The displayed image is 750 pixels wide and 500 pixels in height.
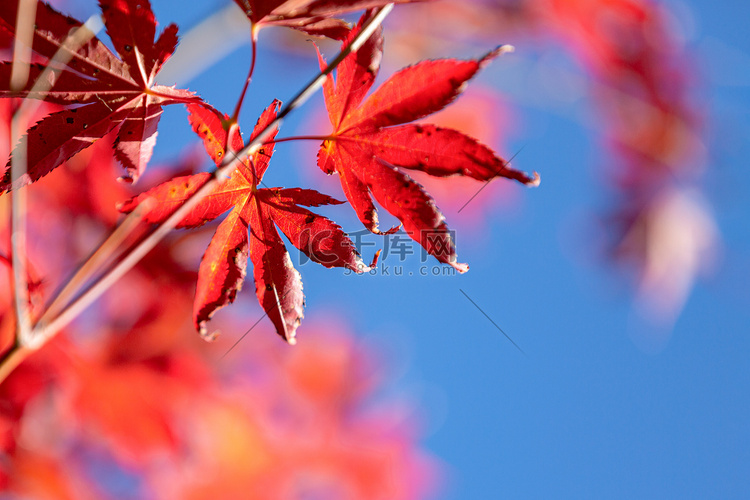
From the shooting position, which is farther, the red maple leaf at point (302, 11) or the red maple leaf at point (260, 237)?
the red maple leaf at point (260, 237)

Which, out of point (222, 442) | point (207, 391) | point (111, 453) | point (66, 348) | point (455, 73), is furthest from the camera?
point (222, 442)

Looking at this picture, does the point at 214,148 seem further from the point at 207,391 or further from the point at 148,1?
the point at 207,391

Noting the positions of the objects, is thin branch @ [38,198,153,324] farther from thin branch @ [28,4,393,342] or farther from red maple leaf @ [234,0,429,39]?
red maple leaf @ [234,0,429,39]

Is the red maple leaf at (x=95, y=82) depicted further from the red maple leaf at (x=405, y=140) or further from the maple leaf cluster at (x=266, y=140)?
the red maple leaf at (x=405, y=140)

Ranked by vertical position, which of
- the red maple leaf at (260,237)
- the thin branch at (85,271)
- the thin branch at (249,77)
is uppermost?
the thin branch at (249,77)

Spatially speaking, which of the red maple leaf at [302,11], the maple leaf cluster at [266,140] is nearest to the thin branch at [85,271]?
the maple leaf cluster at [266,140]

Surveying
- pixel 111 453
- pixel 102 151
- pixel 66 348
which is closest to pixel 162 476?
A: pixel 111 453

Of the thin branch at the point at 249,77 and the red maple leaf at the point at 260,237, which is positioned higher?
the thin branch at the point at 249,77
